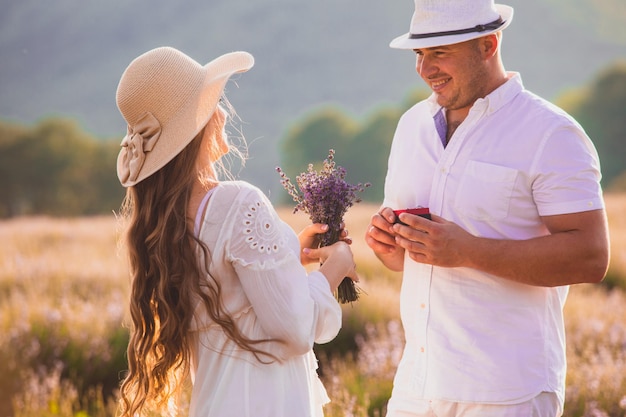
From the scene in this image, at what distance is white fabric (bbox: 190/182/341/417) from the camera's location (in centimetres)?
249

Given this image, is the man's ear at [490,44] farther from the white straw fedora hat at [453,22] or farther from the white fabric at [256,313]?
the white fabric at [256,313]

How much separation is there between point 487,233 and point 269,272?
0.84 metres

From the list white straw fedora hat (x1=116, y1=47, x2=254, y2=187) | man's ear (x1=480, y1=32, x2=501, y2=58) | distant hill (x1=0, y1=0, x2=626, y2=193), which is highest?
distant hill (x1=0, y1=0, x2=626, y2=193)

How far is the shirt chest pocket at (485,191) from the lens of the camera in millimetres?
2723

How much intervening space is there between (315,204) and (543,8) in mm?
63346

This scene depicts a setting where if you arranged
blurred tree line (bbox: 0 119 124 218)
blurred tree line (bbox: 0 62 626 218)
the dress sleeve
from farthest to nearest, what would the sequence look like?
blurred tree line (bbox: 0 62 626 218) → blurred tree line (bbox: 0 119 124 218) → the dress sleeve

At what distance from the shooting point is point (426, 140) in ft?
10.1

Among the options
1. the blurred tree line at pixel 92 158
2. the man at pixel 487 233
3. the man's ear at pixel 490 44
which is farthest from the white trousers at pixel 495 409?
the blurred tree line at pixel 92 158

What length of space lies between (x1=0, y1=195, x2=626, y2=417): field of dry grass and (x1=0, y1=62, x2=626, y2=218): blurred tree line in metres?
30.9

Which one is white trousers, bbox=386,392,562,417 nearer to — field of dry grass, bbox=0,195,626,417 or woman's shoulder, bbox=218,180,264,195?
woman's shoulder, bbox=218,180,264,195

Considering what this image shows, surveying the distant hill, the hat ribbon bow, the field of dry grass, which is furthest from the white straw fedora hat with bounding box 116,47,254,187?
the distant hill

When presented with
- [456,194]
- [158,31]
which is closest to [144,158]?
[456,194]

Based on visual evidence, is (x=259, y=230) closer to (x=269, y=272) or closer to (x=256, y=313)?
(x=269, y=272)

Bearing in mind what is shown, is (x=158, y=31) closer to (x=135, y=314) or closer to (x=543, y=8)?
(x=543, y=8)
